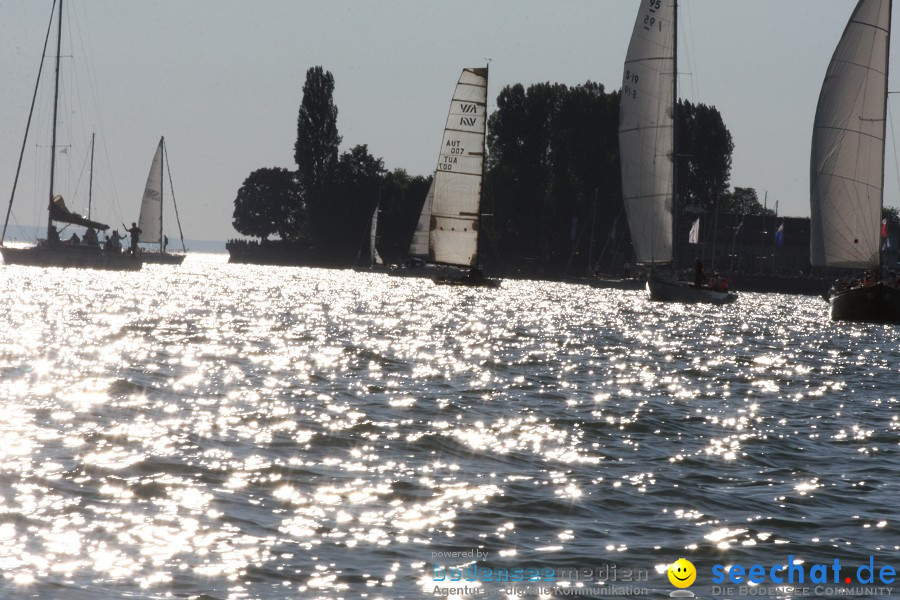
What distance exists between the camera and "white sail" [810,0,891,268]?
169 ft

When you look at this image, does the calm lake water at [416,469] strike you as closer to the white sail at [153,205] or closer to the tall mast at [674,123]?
the tall mast at [674,123]

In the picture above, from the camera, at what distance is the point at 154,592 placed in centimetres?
810

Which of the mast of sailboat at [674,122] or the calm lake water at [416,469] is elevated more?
the mast of sailboat at [674,122]

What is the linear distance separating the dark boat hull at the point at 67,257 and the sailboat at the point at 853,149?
53936mm

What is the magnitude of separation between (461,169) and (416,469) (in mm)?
61819

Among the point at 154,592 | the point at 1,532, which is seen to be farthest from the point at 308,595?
the point at 1,532

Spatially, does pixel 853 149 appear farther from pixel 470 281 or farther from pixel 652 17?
pixel 470 281

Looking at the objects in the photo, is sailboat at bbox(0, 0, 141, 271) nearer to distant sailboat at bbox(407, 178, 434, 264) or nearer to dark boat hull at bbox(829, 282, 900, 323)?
distant sailboat at bbox(407, 178, 434, 264)

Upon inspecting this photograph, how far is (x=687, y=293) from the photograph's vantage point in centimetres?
6444

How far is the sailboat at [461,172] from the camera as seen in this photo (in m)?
73.9

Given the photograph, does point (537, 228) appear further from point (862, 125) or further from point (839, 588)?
point (839, 588)

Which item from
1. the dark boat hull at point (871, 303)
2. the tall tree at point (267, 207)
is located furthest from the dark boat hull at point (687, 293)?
the tall tree at point (267, 207)

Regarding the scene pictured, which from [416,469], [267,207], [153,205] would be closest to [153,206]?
[153,205]

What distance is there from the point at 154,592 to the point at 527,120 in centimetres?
10239
